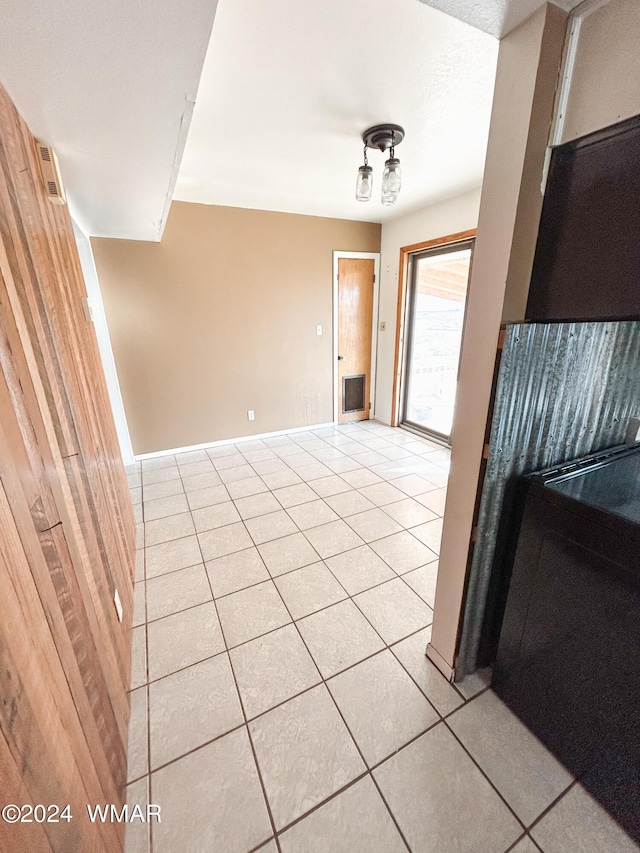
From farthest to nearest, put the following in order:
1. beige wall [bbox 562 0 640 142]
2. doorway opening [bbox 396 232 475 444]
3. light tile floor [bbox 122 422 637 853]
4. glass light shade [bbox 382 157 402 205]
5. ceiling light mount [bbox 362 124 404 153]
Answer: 1. doorway opening [bbox 396 232 475 444]
2. glass light shade [bbox 382 157 402 205]
3. ceiling light mount [bbox 362 124 404 153]
4. light tile floor [bbox 122 422 637 853]
5. beige wall [bbox 562 0 640 142]

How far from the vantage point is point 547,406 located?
44.1 inches

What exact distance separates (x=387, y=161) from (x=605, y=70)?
5.29 ft

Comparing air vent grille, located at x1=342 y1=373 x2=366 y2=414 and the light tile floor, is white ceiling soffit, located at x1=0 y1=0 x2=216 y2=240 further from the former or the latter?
air vent grille, located at x1=342 y1=373 x2=366 y2=414

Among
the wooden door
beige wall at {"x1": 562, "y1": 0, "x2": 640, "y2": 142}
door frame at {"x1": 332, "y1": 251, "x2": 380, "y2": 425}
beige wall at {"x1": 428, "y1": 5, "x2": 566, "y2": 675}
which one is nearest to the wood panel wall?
beige wall at {"x1": 428, "y1": 5, "x2": 566, "y2": 675}

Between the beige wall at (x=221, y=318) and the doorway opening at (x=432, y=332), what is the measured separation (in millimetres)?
789

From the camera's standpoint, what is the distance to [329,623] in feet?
5.46

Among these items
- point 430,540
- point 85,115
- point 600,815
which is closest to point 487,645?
point 600,815

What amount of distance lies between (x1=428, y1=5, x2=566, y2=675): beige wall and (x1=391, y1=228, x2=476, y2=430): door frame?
8.14ft

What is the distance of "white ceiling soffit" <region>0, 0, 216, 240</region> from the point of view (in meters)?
0.78

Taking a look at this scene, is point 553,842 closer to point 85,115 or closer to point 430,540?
point 430,540

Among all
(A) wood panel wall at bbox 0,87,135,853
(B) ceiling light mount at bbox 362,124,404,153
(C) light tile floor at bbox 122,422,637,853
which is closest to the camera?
(A) wood panel wall at bbox 0,87,135,853

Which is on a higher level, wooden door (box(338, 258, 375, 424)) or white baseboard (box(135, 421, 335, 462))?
wooden door (box(338, 258, 375, 424))

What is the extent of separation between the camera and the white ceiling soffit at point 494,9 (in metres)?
0.76

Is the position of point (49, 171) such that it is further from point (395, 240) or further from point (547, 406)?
point (395, 240)
